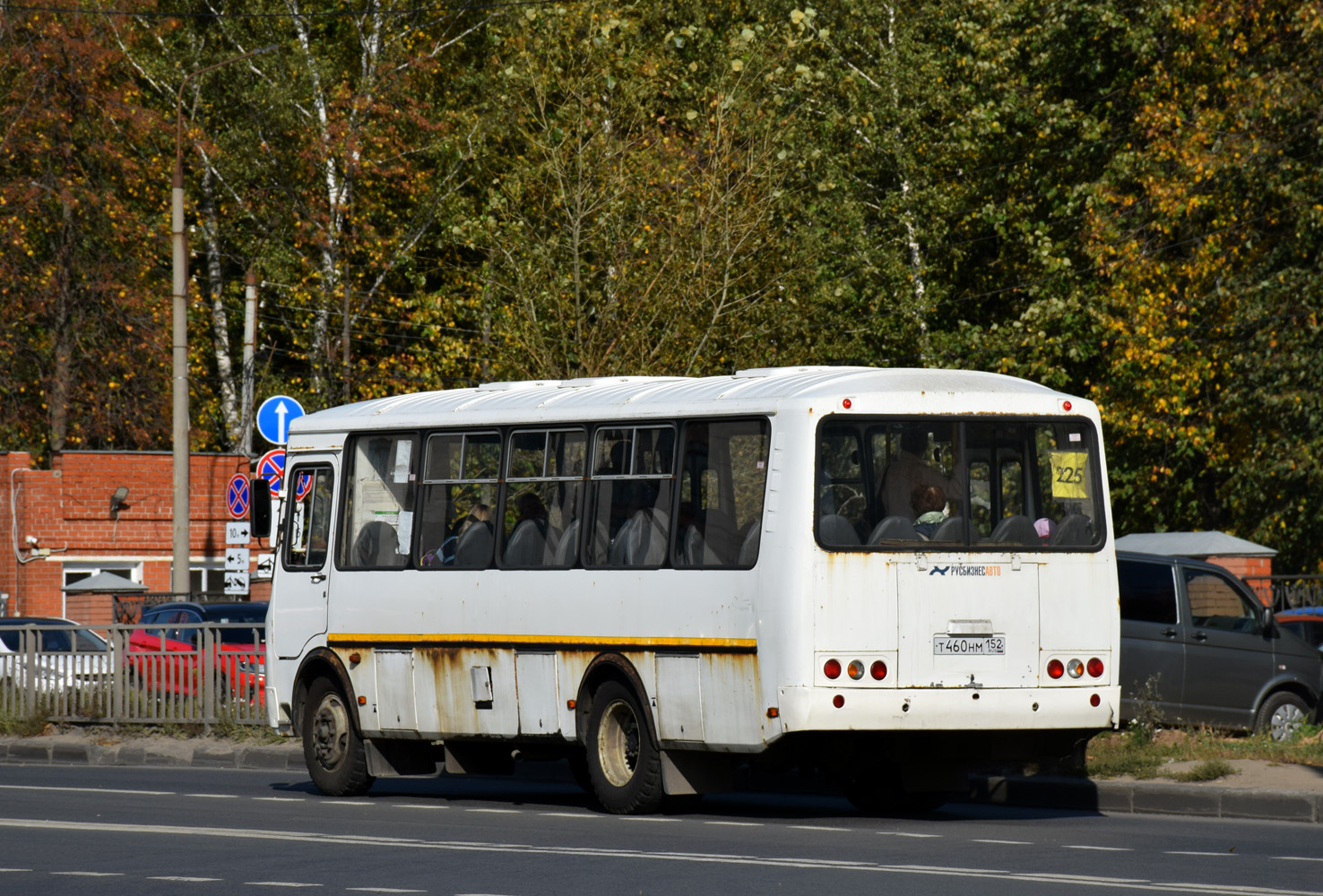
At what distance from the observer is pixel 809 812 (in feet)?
48.3

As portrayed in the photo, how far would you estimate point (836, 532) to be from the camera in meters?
13.1

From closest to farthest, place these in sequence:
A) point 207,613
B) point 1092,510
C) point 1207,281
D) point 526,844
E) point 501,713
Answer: point 526,844 < point 1092,510 < point 501,713 < point 207,613 < point 1207,281

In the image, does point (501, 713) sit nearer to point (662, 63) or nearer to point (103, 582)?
point (662, 63)

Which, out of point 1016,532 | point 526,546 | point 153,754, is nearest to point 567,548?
point 526,546

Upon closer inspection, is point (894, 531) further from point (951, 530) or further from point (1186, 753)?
point (1186, 753)

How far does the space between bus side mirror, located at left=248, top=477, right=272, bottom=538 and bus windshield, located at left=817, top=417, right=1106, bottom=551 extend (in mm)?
6194

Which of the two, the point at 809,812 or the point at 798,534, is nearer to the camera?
the point at 798,534

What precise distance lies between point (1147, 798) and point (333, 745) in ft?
20.1

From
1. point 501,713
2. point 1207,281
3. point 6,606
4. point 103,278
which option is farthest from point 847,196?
point 501,713

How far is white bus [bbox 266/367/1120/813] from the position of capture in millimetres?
13055

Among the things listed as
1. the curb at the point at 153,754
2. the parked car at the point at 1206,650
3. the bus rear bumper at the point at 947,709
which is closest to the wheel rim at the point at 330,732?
the curb at the point at 153,754

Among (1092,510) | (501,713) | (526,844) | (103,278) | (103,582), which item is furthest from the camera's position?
(103,278)

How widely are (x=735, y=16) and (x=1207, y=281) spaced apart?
14.4m

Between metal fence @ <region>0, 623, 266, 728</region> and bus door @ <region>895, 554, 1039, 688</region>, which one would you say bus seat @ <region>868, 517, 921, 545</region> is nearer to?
bus door @ <region>895, 554, 1039, 688</region>
